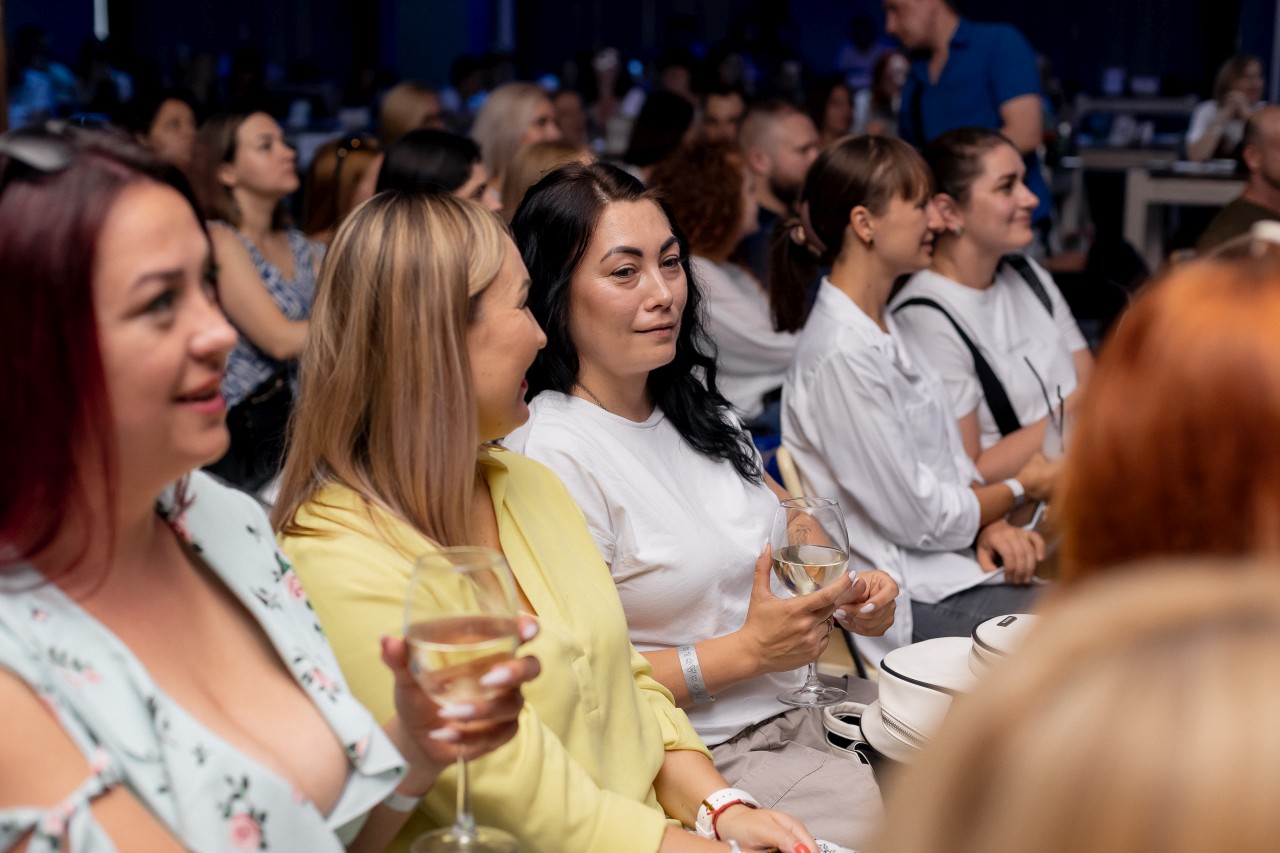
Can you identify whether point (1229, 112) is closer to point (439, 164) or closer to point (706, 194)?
point (706, 194)

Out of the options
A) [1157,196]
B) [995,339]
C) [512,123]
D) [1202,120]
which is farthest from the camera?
[1202,120]

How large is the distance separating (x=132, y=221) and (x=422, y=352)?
1.62 feet

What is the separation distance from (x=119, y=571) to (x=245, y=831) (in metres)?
0.26

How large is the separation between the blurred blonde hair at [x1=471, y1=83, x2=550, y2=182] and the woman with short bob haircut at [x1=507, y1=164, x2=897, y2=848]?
10.5ft

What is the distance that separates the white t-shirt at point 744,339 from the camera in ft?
14.1

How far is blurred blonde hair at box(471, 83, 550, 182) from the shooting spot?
5457mm

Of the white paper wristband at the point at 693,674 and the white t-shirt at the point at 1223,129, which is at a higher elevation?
the white t-shirt at the point at 1223,129

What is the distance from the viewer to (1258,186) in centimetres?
466

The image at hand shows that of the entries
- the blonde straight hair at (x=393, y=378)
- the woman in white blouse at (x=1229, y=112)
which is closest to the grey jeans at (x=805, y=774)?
the blonde straight hair at (x=393, y=378)

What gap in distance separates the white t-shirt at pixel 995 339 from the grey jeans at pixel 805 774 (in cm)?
131

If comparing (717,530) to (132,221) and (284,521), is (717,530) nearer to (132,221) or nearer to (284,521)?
(284,521)

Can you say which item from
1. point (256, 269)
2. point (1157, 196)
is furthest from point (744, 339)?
point (1157, 196)

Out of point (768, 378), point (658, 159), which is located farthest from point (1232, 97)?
point (768, 378)

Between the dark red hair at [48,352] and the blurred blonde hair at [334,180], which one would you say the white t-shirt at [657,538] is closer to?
the dark red hair at [48,352]
